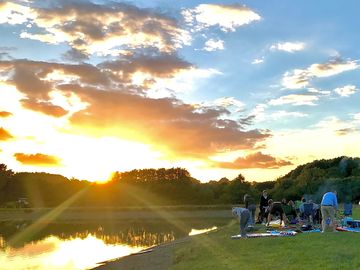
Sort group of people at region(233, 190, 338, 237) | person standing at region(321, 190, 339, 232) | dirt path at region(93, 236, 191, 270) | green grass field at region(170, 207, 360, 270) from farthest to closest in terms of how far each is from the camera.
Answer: group of people at region(233, 190, 338, 237) < person standing at region(321, 190, 339, 232) < dirt path at region(93, 236, 191, 270) < green grass field at region(170, 207, 360, 270)

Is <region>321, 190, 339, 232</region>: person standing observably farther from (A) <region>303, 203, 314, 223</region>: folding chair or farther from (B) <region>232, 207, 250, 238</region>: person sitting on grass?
(A) <region>303, 203, 314, 223</region>: folding chair

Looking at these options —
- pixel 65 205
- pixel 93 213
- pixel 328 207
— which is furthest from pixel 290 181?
pixel 328 207

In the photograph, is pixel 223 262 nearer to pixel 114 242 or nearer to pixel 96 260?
pixel 96 260

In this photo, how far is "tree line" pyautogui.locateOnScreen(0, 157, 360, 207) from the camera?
323 feet

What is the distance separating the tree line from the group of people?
5539 centimetres

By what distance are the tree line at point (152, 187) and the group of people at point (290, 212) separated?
55393 millimetres

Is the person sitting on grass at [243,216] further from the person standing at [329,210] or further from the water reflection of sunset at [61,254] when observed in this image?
the water reflection of sunset at [61,254]

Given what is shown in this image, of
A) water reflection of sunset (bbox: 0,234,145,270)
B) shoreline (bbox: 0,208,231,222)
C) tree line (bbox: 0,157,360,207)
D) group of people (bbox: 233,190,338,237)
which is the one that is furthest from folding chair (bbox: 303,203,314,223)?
tree line (bbox: 0,157,360,207)

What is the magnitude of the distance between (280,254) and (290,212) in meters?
15.6

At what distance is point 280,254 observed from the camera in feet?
54.3

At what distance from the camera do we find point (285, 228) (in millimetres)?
26328

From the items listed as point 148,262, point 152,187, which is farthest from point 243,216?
point 152,187

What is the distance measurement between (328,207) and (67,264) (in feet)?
56.7

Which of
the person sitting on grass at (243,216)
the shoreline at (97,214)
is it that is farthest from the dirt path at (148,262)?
the shoreline at (97,214)
